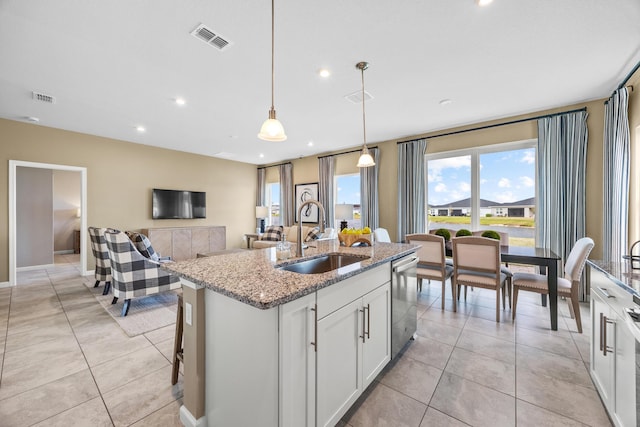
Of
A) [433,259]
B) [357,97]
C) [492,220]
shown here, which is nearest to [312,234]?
[433,259]

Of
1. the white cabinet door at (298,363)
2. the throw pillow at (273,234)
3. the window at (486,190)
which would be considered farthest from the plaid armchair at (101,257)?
the window at (486,190)

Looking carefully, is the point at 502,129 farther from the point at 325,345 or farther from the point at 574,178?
the point at 325,345

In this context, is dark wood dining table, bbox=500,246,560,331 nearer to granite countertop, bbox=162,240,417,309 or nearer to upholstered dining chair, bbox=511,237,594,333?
upholstered dining chair, bbox=511,237,594,333

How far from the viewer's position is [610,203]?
3.19 meters

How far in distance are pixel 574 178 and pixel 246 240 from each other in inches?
282

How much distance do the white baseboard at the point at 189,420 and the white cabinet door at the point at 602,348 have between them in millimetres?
2299

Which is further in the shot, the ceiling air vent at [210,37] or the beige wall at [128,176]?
the beige wall at [128,176]

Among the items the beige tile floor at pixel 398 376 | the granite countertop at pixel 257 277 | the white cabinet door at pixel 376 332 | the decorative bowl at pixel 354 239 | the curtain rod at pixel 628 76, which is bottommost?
the beige tile floor at pixel 398 376

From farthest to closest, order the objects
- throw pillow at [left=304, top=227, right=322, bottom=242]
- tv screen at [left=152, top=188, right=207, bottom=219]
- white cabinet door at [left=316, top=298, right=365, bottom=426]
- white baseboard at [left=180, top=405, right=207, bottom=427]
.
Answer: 1. tv screen at [left=152, top=188, right=207, bottom=219]
2. throw pillow at [left=304, top=227, right=322, bottom=242]
3. white baseboard at [left=180, top=405, right=207, bottom=427]
4. white cabinet door at [left=316, top=298, right=365, bottom=426]

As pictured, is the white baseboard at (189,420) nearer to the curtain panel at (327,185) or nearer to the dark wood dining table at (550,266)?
the dark wood dining table at (550,266)

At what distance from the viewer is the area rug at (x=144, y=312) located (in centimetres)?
275

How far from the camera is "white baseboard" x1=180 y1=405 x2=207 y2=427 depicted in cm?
142

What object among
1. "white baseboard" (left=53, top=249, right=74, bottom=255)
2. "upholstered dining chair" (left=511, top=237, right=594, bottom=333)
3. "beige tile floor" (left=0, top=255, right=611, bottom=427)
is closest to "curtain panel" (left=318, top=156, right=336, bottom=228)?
"beige tile floor" (left=0, top=255, right=611, bottom=427)

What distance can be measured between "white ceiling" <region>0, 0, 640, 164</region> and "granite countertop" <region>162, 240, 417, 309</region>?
6.07 ft
